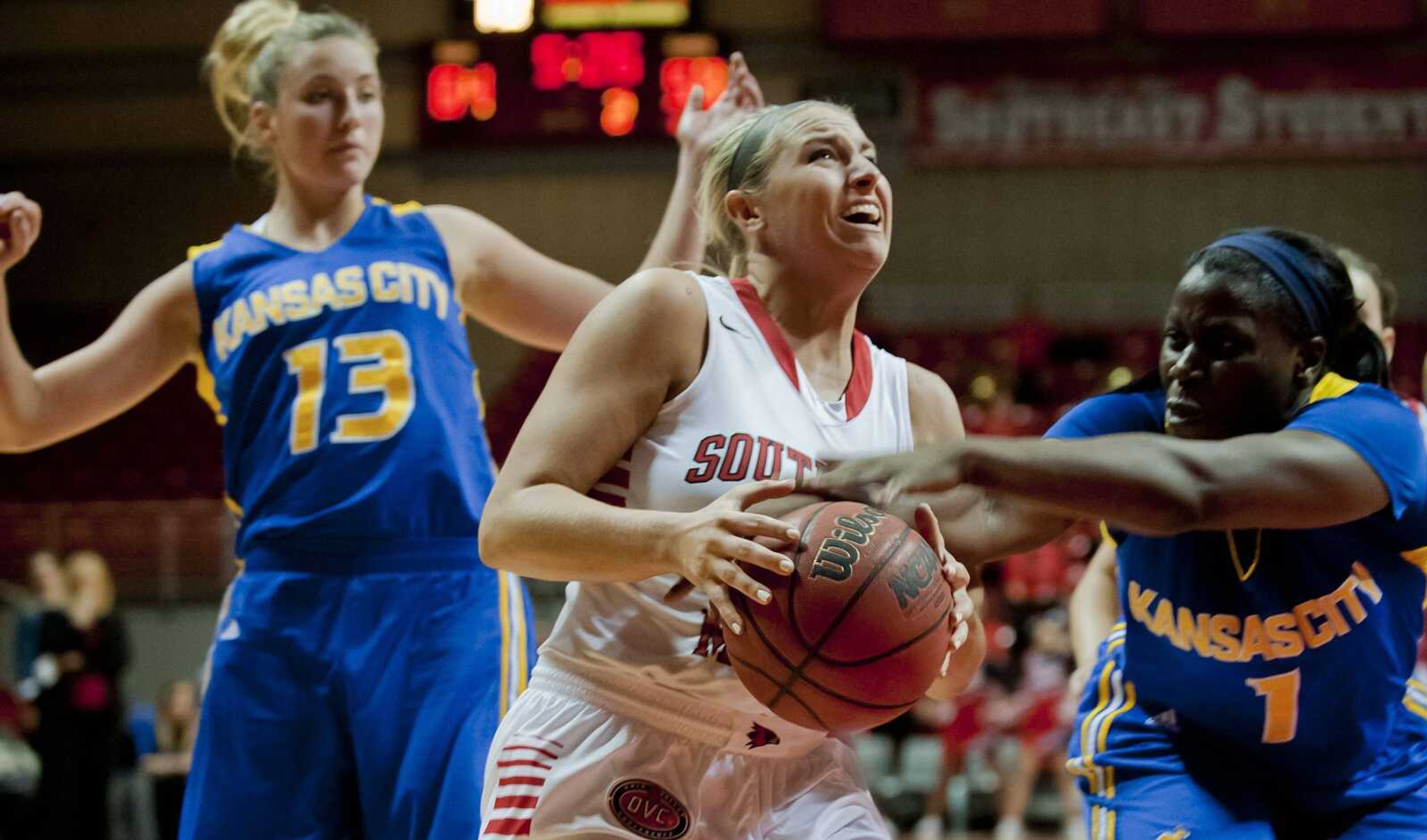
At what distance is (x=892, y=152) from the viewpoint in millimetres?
15102

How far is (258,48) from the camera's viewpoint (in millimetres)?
3441

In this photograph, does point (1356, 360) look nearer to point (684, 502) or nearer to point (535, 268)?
point (684, 502)

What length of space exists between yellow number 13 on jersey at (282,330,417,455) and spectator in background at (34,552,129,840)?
5263 mm

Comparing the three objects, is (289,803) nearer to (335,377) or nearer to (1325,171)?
(335,377)

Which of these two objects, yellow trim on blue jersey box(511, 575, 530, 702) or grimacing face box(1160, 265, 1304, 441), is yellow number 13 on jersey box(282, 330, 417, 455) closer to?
yellow trim on blue jersey box(511, 575, 530, 702)

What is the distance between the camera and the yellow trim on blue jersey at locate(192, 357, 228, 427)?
319 cm

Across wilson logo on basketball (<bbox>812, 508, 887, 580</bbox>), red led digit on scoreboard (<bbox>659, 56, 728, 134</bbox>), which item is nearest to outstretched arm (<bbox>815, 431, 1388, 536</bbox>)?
wilson logo on basketball (<bbox>812, 508, 887, 580</bbox>)

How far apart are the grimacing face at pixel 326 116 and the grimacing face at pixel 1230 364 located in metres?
1.66

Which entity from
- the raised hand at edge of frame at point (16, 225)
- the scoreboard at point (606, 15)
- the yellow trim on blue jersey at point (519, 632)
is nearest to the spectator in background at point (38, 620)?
the raised hand at edge of frame at point (16, 225)

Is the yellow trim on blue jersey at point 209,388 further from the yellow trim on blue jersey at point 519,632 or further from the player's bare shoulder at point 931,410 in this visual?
the player's bare shoulder at point 931,410

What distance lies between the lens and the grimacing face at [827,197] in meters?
2.54

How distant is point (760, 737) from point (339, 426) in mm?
1079

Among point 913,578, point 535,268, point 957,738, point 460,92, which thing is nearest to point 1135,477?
point 913,578

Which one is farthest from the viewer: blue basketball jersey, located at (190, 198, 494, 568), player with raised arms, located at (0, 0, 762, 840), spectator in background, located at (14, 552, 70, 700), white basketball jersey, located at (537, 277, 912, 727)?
spectator in background, located at (14, 552, 70, 700)
